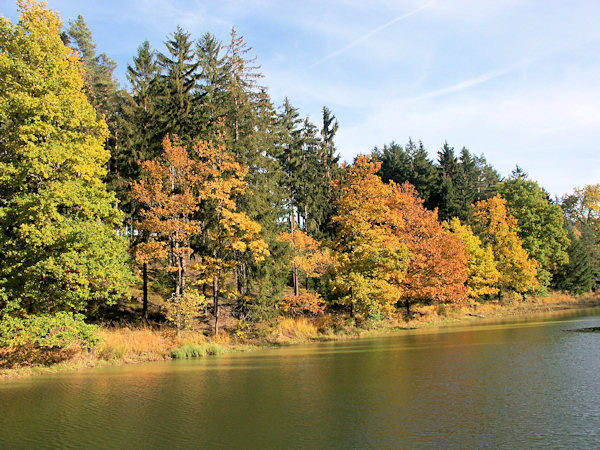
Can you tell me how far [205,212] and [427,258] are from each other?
2088cm

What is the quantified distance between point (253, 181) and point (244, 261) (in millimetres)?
6165

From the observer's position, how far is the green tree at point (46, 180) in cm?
1856

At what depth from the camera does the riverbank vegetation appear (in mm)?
19109

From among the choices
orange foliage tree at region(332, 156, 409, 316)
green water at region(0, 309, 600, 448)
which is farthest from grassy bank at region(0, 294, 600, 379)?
orange foliage tree at region(332, 156, 409, 316)

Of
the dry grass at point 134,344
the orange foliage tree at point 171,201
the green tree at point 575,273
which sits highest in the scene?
the orange foliage tree at point 171,201

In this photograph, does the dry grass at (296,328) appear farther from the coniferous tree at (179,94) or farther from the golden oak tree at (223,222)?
the coniferous tree at (179,94)

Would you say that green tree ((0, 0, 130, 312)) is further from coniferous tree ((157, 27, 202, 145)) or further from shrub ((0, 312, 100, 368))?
coniferous tree ((157, 27, 202, 145))

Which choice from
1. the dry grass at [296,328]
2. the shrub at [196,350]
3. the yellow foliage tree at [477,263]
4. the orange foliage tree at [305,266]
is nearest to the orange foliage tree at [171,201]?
the shrub at [196,350]

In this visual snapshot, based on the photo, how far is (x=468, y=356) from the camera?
18.4 metres

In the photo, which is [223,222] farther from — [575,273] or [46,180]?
[575,273]

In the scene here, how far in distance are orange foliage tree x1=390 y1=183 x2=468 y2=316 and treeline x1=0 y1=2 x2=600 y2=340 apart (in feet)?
0.51

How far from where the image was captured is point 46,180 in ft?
65.8

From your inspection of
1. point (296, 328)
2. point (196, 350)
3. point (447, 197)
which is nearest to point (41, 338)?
point (196, 350)

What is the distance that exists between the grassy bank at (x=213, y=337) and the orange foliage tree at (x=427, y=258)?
106 inches
